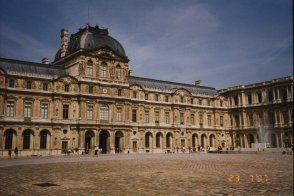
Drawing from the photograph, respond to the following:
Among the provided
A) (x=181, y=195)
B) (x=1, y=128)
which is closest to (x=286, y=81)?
(x=1, y=128)

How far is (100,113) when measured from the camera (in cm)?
5444

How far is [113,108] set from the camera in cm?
5584

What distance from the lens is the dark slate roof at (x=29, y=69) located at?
47625 millimetres

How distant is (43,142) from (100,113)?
1073cm

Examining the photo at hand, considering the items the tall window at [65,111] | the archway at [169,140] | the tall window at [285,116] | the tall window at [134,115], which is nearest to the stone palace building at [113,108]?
the tall window at [134,115]

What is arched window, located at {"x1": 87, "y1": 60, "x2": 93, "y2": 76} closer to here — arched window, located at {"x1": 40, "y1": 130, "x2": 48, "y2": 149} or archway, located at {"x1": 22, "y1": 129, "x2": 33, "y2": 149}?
arched window, located at {"x1": 40, "y1": 130, "x2": 48, "y2": 149}

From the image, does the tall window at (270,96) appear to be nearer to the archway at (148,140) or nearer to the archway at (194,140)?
the archway at (194,140)

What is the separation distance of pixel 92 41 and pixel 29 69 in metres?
12.1

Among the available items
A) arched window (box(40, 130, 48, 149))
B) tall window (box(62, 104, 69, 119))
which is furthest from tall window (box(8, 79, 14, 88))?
tall window (box(62, 104, 69, 119))

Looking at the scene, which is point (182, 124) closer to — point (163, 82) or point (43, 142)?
point (163, 82)

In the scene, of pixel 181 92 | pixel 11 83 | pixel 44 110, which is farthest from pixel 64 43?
pixel 181 92

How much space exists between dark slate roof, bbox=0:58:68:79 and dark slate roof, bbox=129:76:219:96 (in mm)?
15784

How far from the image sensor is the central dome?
55094mm

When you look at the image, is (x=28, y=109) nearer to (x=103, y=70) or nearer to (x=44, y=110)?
(x=44, y=110)
